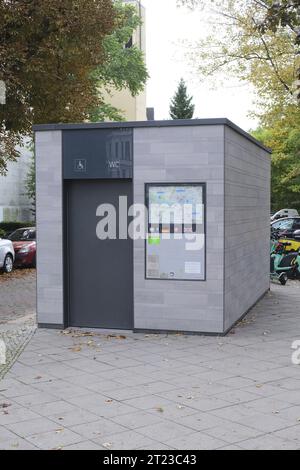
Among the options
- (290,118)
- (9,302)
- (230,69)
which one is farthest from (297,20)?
(290,118)

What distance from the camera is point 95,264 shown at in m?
9.98

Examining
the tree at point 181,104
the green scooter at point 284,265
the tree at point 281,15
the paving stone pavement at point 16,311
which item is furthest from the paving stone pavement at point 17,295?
the tree at point 181,104

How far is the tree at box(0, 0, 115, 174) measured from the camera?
1595cm

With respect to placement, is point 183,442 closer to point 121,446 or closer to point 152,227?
point 121,446

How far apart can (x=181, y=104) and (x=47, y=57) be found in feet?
183

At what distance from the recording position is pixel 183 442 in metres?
5.06

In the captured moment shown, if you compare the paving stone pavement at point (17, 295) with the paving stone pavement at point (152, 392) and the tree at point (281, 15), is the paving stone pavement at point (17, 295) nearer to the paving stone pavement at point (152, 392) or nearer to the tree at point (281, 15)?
the paving stone pavement at point (152, 392)

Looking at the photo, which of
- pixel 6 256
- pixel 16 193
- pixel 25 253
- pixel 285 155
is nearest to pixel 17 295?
pixel 6 256

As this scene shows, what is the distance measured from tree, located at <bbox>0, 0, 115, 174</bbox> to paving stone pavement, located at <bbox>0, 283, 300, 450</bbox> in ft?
29.8

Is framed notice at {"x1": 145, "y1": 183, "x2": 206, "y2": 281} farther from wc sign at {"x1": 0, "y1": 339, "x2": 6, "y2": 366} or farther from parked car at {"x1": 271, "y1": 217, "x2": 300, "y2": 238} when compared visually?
parked car at {"x1": 271, "y1": 217, "x2": 300, "y2": 238}

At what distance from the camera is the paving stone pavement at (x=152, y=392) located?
5.20 m

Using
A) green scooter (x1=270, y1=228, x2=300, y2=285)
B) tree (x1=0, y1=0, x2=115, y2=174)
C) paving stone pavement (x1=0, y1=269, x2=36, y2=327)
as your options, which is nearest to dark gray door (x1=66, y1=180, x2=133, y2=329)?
paving stone pavement (x1=0, y1=269, x2=36, y2=327)

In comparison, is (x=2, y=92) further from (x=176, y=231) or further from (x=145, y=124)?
(x=176, y=231)
